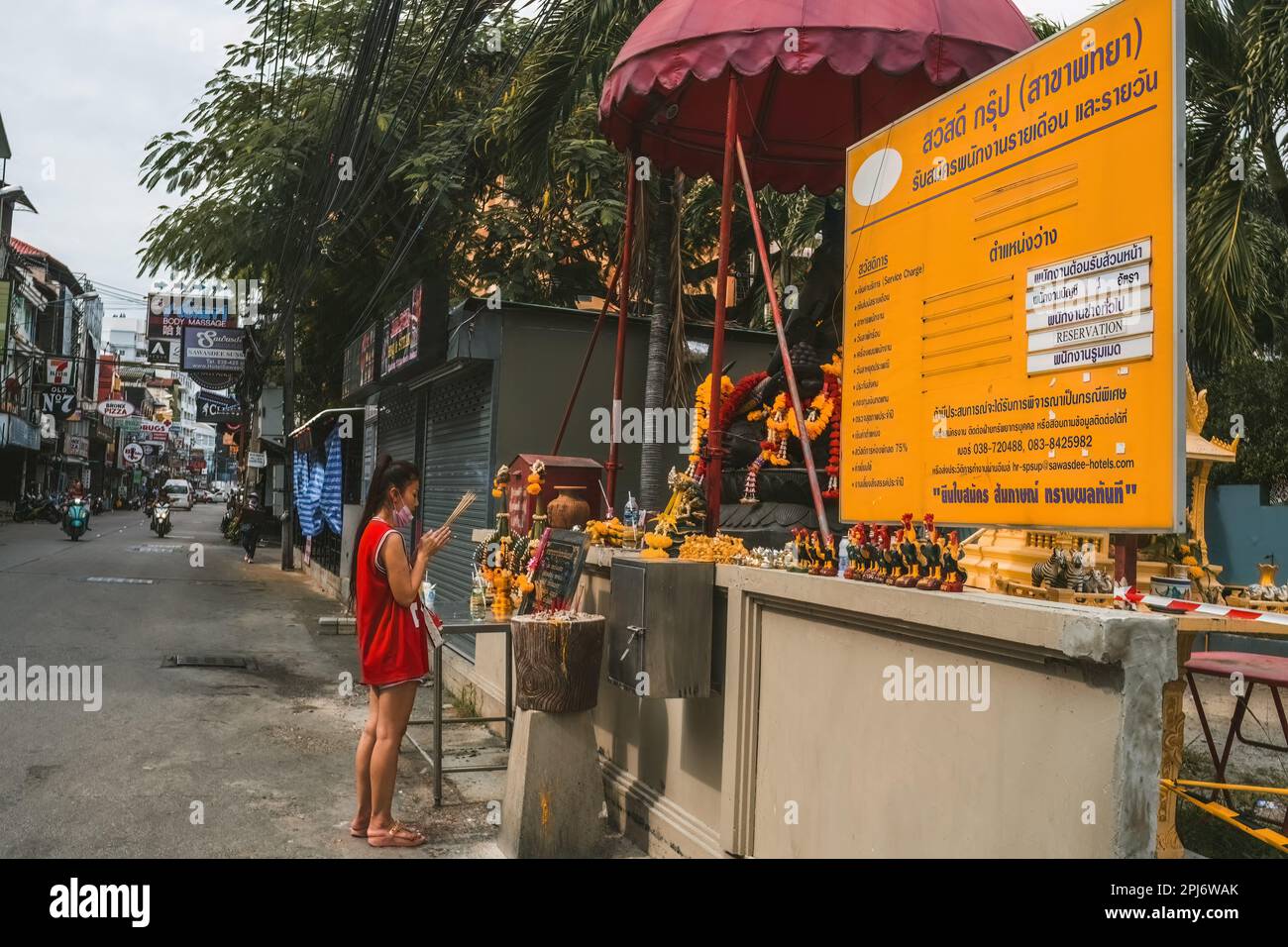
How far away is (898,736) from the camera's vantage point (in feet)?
11.4

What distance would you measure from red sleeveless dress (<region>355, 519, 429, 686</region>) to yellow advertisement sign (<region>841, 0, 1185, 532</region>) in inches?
95.3

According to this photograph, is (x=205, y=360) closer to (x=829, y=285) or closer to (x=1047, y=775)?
(x=829, y=285)

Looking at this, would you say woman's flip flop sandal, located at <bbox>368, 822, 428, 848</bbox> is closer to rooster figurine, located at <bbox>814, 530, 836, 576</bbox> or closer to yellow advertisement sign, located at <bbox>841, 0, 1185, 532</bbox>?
rooster figurine, located at <bbox>814, 530, 836, 576</bbox>

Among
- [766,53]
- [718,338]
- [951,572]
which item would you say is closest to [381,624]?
[718,338]

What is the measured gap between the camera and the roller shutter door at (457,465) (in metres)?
9.98

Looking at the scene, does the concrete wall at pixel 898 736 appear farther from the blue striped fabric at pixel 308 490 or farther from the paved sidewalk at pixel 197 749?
the blue striped fabric at pixel 308 490

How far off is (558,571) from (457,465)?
17.0 feet

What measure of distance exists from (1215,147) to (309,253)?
1003 cm

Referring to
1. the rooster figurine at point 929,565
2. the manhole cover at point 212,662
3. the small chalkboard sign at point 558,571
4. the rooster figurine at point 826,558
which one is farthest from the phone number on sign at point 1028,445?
the manhole cover at point 212,662

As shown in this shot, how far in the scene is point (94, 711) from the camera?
8.05 meters

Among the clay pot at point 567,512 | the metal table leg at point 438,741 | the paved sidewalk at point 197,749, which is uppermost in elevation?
the clay pot at point 567,512

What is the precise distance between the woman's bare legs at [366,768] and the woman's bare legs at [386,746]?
1.7 inches

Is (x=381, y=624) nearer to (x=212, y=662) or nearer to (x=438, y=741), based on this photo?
(x=438, y=741)

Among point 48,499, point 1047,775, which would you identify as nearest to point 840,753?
point 1047,775
